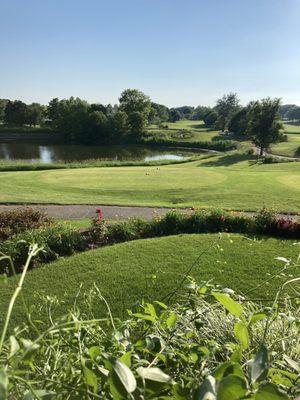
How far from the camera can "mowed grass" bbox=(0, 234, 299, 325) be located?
7648mm

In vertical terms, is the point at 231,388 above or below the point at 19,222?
above

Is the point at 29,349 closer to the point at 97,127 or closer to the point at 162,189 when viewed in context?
the point at 162,189

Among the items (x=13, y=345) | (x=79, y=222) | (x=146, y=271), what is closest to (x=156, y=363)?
(x=13, y=345)

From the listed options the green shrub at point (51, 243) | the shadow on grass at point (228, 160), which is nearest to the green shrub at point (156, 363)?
the green shrub at point (51, 243)

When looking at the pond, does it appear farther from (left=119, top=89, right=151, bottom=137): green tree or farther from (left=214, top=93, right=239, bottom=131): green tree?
(left=214, top=93, right=239, bottom=131): green tree

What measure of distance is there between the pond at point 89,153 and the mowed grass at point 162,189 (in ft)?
90.3

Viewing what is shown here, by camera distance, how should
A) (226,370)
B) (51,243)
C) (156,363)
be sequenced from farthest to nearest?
1. (51,243)
2. (156,363)
3. (226,370)

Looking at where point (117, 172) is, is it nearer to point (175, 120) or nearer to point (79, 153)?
point (79, 153)

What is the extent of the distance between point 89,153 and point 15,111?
145ft

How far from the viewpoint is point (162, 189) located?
21.8m

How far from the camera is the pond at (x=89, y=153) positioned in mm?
56562

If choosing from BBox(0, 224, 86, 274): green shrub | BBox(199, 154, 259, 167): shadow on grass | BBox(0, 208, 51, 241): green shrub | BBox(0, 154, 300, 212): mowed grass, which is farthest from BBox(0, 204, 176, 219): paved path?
BBox(199, 154, 259, 167): shadow on grass

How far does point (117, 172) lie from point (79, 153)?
116 ft

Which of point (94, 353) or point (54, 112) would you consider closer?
point (94, 353)
